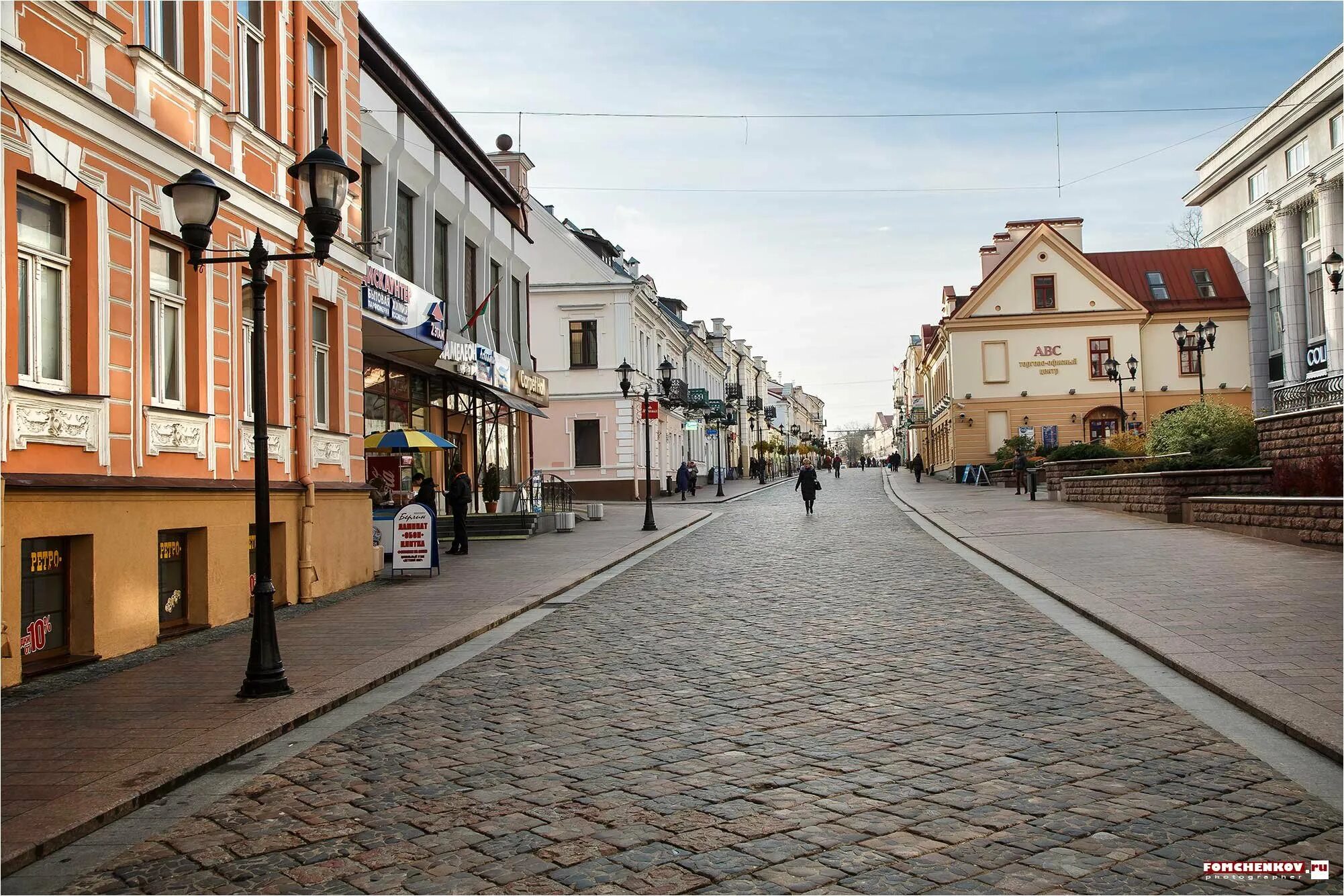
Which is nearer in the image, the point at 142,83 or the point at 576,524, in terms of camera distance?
the point at 142,83

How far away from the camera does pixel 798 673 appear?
840 cm

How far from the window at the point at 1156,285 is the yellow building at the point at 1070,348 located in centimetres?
25

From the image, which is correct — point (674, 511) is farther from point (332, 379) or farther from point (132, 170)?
point (132, 170)

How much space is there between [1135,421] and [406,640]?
51656 mm

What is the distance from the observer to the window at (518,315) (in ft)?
103

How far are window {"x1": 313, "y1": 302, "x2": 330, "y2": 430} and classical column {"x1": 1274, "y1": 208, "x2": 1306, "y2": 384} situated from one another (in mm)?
45783

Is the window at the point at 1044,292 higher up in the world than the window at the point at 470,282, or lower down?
higher up

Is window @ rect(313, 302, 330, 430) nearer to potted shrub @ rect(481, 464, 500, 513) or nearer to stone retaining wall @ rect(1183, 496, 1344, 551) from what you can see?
potted shrub @ rect(481, 464, 500, 513)

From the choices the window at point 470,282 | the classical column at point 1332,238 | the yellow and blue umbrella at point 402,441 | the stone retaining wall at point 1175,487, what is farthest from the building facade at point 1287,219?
the yellow and blue umbrella at point 402,441

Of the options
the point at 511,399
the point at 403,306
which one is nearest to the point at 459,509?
the point at 403,306

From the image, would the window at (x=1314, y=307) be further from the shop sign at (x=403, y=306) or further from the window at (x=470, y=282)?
the shop sign at (x=403, y=306)

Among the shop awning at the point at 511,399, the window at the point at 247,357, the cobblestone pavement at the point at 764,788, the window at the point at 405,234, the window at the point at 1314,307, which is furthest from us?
the window at the point at 1314,307

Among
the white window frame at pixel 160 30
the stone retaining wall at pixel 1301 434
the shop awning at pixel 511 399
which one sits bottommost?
the stone retaining wall at pixel 1301 434

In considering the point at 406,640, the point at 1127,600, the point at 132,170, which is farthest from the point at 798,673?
the point at 132,170
